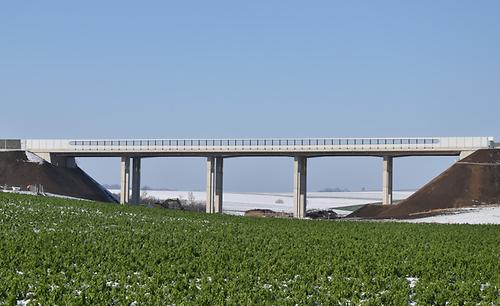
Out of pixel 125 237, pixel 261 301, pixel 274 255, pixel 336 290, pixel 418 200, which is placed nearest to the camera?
pixel 261 301

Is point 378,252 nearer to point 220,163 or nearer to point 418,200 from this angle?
point 418,200

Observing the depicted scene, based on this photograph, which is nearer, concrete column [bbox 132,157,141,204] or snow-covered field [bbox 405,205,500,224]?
snow-covered field [bbox 405,205,500,224]

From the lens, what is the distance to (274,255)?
99.2ft

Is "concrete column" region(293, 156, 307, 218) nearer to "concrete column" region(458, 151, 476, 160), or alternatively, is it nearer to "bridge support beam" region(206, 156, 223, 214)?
"bridge support beam" region(206, 156, 223, 214)

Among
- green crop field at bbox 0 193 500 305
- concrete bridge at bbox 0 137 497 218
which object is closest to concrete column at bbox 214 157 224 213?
concrete bridge at bbox 0 137 497 218

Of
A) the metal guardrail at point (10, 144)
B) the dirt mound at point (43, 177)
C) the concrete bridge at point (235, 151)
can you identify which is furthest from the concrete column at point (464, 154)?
the metal guardrail at point (10, 144)

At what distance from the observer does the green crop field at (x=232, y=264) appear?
2166 cm

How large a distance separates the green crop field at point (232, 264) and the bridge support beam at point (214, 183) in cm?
5286

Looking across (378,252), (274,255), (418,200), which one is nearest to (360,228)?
(378,252)

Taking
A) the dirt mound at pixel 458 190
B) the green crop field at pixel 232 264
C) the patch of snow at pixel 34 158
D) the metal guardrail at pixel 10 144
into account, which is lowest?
the green crop field at pixel 232 264

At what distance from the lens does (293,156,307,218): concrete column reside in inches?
3698

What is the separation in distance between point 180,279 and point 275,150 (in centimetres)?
6906

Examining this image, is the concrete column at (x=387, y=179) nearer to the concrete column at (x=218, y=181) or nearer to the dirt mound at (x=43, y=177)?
the concrete column at (x=218, y=181)

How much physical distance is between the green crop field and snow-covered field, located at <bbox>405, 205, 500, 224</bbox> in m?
18.2
